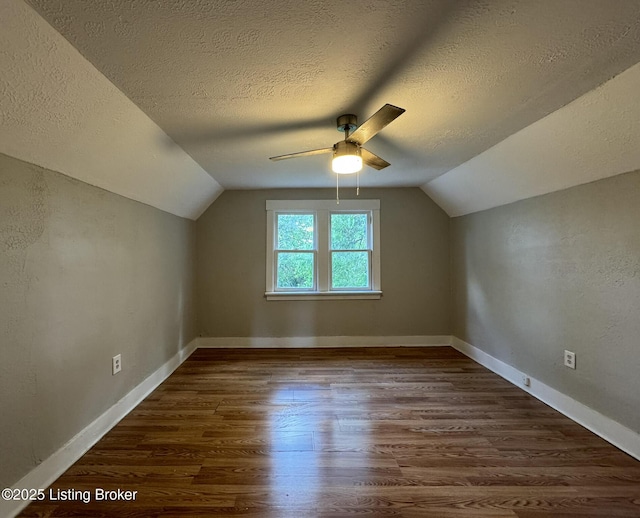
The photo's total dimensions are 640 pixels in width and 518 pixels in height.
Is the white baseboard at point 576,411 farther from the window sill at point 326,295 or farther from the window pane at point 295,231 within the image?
the window pane at point 295,231

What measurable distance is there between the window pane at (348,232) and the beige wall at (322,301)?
10.3 inches

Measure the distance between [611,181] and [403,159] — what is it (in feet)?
4.94

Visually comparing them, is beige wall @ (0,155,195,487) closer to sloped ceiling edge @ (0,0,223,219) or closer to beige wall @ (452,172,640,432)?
sloped ceiling edge @ (0,0,223,219)

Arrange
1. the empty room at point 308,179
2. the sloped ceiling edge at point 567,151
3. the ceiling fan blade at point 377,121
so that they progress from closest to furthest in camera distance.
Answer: the empty room at point 308,179 → the ceiling fan blade at point 377,121 → the sloped ceiling edge at point 567,151

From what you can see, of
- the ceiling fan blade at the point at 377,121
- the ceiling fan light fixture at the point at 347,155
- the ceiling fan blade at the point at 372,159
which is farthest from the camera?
the ceiling fan blade at the point at 372,159

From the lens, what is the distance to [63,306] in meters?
1.93

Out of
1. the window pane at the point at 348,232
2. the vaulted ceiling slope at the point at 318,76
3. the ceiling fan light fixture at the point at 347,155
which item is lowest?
the window pane at the point at 348,232

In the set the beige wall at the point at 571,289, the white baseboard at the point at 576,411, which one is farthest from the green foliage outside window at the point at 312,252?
the white baseboard at the point at 576,411

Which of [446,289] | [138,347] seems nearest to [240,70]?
[138,347]

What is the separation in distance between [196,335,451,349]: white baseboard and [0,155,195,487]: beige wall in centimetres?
128

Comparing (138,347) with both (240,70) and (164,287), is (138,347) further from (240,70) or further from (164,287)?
(240,70)

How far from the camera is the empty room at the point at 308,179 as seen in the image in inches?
52.1

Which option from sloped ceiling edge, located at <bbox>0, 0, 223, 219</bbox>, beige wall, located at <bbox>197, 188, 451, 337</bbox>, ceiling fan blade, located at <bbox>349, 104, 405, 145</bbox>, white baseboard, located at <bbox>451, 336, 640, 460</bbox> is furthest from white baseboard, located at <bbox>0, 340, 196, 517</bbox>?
white baseboard, located at <bbox>451, 336, 640, 460</bbox>

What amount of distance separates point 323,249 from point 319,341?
48.9 inches
